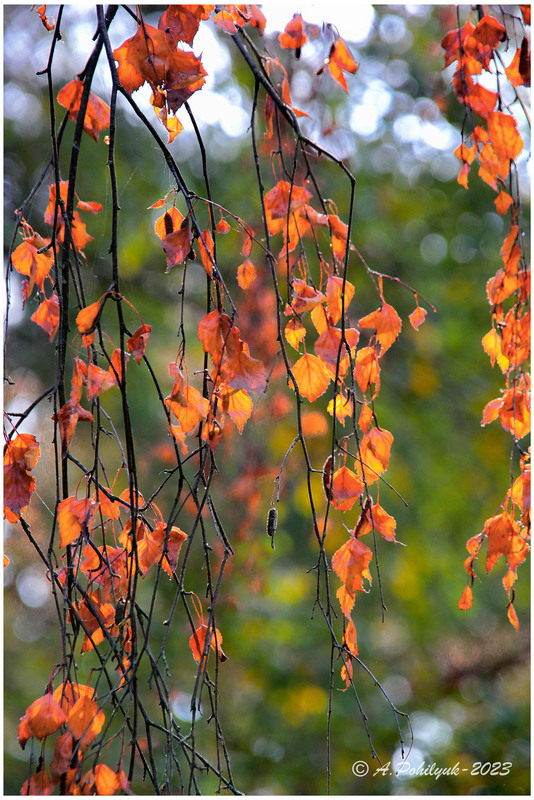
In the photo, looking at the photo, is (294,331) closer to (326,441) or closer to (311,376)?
(311,376)

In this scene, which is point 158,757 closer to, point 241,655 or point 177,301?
point 241,655

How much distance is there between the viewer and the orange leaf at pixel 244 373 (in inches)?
25.8

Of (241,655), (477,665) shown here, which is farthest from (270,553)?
(477,665)

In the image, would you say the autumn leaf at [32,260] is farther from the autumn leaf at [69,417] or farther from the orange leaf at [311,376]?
the orange leaf at [311,376]

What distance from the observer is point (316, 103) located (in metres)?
2.28

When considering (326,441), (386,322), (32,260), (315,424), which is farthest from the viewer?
(326,441)

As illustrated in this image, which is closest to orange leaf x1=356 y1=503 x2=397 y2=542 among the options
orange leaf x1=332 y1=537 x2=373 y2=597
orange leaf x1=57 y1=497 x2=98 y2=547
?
orange leaf x1=332 y1=537 x2=373 y2=597

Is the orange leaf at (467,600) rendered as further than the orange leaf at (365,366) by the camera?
Yes

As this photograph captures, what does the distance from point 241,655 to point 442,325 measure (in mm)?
1392

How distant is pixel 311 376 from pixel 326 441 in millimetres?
1652

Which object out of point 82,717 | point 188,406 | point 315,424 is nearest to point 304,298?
point 188,406

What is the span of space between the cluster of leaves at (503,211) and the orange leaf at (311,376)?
11.7 inches

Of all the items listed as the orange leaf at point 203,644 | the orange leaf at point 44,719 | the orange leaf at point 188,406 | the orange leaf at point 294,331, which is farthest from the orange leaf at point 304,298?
the orange leaf at point 44,719

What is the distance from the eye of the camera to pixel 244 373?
2.17 ft
